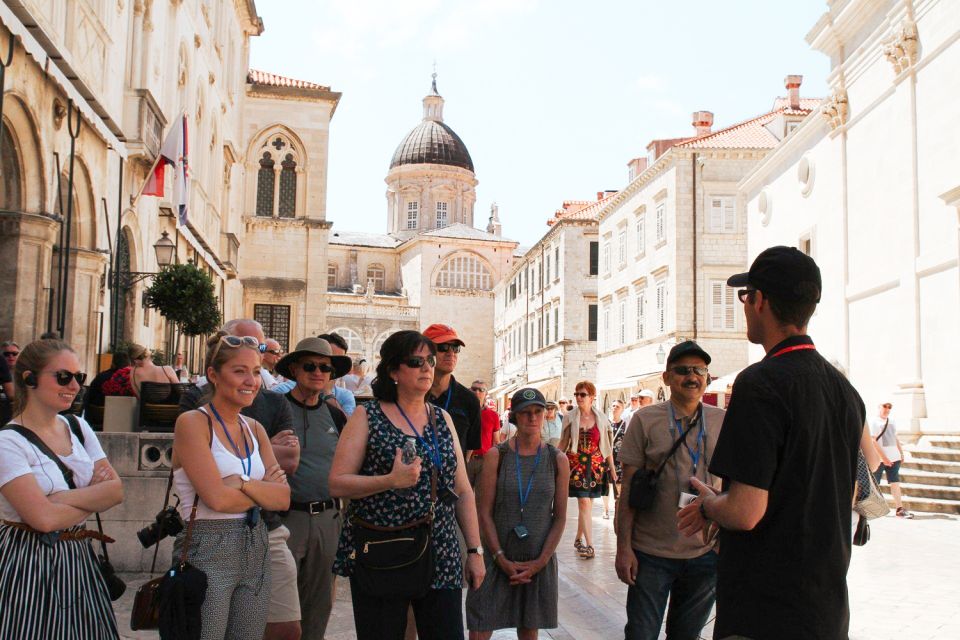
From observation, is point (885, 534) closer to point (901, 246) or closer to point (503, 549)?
point (503, 549)

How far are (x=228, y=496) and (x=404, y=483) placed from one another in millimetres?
723

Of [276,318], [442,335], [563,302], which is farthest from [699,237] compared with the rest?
[442,335]

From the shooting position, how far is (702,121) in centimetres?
4284

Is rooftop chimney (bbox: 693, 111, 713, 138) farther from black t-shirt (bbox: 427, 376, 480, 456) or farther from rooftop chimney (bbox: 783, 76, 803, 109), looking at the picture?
black t-shirt (bbox: 427, 376, 480, 456)

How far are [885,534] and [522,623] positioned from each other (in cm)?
819

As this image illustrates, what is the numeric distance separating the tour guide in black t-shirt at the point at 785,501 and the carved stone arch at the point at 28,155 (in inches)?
435

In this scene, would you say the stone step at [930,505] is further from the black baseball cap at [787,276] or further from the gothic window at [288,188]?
the gothic window at [288,188]

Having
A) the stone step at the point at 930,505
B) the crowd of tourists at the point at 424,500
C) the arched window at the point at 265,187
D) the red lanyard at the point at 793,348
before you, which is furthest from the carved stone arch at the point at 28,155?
the arched window at the point at 265,187

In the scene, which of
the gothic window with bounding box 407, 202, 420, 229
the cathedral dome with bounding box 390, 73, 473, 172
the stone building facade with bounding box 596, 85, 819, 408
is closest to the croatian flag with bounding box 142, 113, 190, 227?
the stone building facade with bounding box 596, 85, 819, 408

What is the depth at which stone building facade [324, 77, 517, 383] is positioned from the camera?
241 feet

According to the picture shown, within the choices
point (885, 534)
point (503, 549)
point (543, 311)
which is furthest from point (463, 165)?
point (503, 549)

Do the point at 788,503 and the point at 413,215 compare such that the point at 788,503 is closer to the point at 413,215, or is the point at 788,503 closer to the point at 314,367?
the point at 314,367

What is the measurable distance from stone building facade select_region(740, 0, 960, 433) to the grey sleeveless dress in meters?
14.0

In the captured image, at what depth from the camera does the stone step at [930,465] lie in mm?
15844
